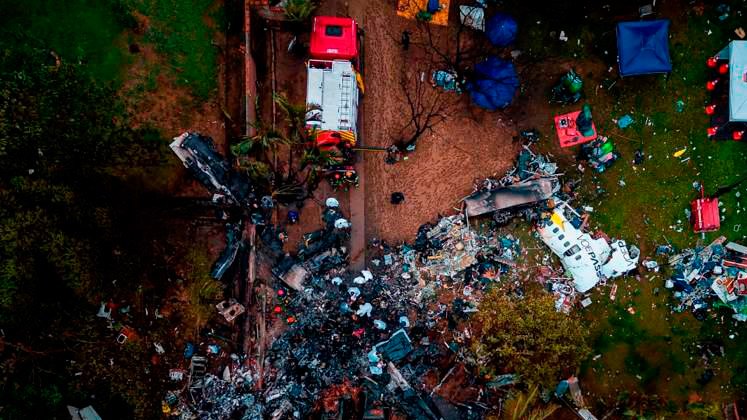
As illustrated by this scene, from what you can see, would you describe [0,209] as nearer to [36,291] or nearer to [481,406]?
[36,291]

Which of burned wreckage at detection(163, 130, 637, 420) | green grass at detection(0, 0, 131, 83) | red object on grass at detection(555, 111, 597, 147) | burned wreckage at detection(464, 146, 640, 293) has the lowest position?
burned wreckage at detection(163, 130, 637, 420)

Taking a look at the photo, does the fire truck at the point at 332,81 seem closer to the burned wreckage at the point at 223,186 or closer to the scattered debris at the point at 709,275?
the burned wreckage at the point at 223,186

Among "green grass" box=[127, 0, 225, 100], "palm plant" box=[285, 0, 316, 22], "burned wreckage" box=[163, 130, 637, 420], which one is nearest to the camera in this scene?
"palm plant" box=[285, 0, 316, 22]

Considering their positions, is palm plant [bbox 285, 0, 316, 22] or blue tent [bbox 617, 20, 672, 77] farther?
blue tent [bbox 617, 20, 672, 77]

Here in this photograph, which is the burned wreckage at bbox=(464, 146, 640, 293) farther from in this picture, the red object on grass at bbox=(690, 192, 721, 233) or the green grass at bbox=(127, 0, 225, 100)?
the green grass at bbox=(127, 0, 225, 100)

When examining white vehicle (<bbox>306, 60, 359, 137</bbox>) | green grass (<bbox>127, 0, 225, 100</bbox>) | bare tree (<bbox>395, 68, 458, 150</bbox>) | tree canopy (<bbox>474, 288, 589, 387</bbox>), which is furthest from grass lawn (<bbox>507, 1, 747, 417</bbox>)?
green grass (<bbox>127, 0, 225, 100</bbox>)
